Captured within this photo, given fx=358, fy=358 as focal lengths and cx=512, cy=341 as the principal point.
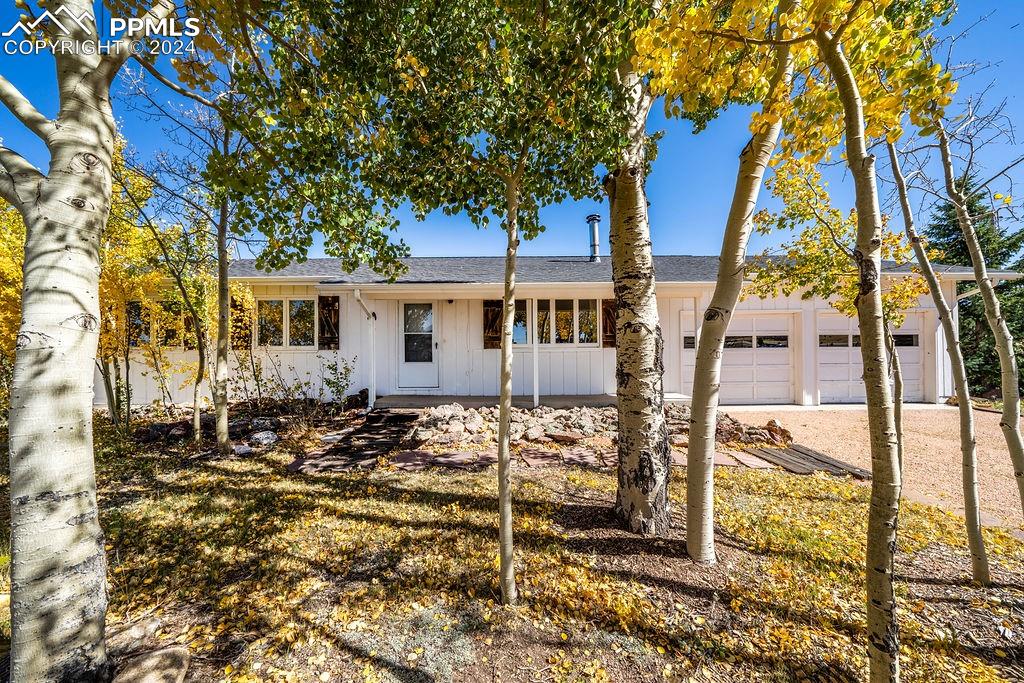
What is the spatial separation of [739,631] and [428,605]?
1833 mm

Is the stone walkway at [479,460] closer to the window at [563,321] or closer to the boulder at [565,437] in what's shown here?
the boulder at [565,437]

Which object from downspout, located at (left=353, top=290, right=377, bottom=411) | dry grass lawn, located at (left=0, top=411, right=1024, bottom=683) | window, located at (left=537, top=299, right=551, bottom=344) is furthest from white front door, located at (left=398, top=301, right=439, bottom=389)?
dry grass lawn, located at (left=0, top=411, right=1024, bottom=683)

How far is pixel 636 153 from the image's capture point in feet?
9.31

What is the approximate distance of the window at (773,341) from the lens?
357 inches

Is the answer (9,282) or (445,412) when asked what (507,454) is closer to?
(445,412)

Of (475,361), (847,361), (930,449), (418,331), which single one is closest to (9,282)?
(418,331)

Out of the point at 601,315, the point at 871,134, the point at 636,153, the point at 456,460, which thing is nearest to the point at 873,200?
the point at 871,134

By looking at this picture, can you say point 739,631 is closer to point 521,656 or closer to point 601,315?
point 521,656

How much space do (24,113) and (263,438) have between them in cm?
544

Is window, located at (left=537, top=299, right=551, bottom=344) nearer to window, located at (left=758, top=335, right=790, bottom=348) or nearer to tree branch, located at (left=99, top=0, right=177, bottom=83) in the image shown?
window, located at (left=758, top=335, right=790, bottom=348)

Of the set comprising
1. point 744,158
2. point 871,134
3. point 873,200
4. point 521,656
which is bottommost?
point 521,656

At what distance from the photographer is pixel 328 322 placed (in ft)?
27.6

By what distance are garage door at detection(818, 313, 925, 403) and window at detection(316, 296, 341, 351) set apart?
1194 cm

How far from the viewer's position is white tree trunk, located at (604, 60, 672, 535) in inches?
111
